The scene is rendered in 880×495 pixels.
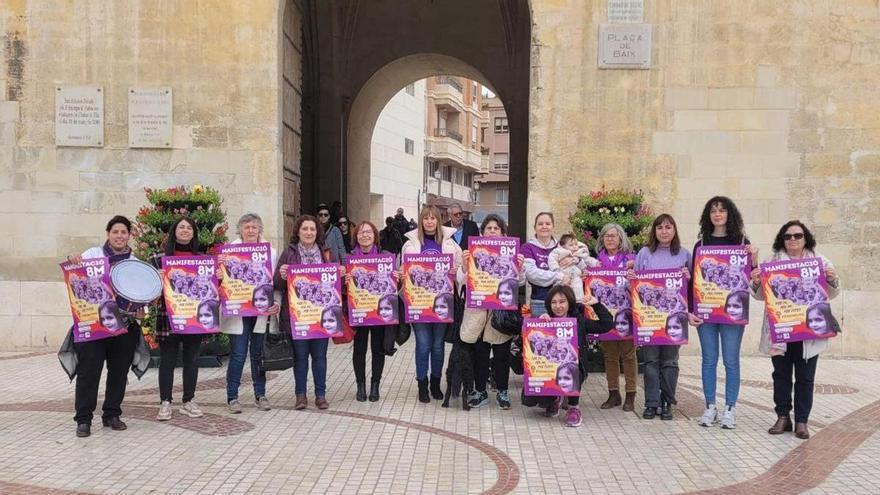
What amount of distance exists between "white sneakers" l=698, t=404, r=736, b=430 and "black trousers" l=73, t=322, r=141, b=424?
4.90 meters

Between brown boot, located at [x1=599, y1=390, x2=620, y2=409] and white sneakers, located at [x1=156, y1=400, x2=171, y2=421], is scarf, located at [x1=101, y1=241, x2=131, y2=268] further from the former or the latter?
brown boot, located at [x1=599, y1=390, x2=620, y2=409]

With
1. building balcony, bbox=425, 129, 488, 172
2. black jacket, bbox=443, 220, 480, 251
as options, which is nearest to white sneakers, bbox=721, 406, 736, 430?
black jacket, bbox=443, 220, 480, 251

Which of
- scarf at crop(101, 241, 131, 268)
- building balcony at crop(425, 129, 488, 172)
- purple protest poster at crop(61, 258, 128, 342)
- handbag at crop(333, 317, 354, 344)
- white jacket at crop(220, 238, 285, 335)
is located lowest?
handbag at crop(333, 317, 354, 344)

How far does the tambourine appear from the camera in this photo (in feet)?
20.7

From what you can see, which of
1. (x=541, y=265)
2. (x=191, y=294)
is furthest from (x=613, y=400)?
(x=191, y=294)

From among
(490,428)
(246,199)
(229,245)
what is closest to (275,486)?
(490,428)

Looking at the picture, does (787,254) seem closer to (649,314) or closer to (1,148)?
(649,314)

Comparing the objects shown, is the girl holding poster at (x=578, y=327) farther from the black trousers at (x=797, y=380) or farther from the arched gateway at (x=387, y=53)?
the arched gateway at (x=387, y=53)

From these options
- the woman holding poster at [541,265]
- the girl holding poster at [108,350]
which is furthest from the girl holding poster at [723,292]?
the girl holding poster at [108,350]

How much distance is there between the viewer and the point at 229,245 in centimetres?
700

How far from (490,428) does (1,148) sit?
8039 millimetres

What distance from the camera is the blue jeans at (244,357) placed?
277 inches

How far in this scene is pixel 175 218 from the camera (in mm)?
9125

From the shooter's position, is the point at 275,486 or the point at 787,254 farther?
the point at 787,254
